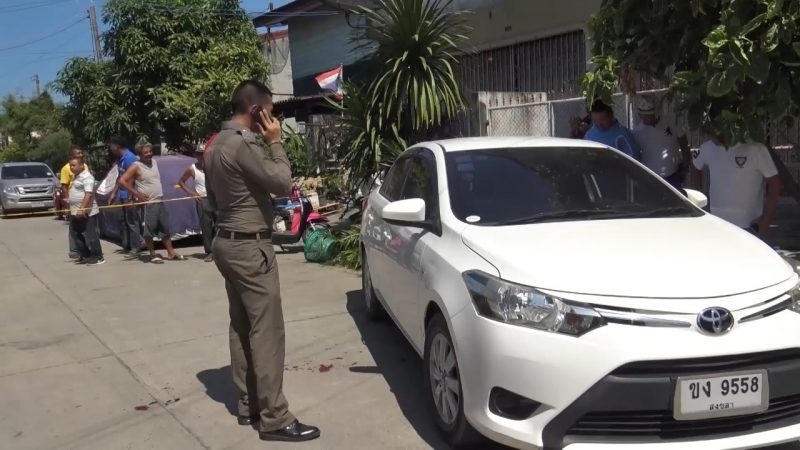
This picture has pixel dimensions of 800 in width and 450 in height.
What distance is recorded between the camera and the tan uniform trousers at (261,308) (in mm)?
3945

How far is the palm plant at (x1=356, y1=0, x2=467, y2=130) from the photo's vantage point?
29.4 ft

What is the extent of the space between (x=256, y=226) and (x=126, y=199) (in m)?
7.31

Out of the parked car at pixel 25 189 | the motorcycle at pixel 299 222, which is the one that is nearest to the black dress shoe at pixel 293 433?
the motorcycle at pixel 299 222

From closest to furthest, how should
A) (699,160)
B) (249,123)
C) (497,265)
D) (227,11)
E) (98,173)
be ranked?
1. (497,265)
2. (249,123)
3. (699,160)
4. (227,11)
5. (98,173)

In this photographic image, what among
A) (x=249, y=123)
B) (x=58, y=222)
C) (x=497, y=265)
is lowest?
(x=58, y=222)

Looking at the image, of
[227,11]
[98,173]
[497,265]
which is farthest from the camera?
[98,173]

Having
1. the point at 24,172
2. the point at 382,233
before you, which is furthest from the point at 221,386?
the point at 24,172

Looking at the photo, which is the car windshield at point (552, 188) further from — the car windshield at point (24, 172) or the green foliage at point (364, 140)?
A: the car windshield at point (24, 172)

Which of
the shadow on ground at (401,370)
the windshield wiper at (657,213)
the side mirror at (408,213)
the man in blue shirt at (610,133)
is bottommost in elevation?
the shadow on ground at (401,370)

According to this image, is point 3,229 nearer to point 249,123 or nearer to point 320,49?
point 320,49

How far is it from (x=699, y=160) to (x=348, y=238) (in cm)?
473

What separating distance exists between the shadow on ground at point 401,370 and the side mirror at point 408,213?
0.96 metres

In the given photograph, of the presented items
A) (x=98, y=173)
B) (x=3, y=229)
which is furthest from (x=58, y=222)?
(x=98, y=173)

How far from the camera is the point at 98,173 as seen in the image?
65.1ft
